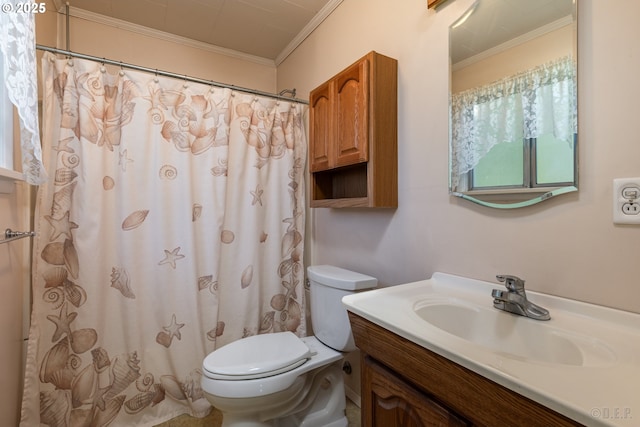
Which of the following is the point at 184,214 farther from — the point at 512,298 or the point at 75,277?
the point at 512,298

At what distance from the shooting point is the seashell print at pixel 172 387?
1534 mm

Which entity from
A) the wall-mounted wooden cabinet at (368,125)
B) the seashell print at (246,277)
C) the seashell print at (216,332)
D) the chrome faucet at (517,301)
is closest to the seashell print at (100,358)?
the seashell print at (216,332)

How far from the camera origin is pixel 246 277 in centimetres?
174

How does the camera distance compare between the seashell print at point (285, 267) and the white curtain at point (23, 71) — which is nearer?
the white curtain at point (23, 71)

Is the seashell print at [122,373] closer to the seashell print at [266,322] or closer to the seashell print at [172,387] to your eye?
the seashell print at [172,387]

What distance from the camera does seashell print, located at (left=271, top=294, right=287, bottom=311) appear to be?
6.03 feet

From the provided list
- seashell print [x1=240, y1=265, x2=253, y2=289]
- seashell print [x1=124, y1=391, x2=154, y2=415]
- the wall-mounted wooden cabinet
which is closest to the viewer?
the wall-mounted wooden cabinet

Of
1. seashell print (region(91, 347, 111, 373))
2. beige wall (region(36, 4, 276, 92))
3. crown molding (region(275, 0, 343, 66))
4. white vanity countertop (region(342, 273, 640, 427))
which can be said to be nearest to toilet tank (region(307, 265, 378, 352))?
white vanity countertop (region(342, 273, 640, 427))

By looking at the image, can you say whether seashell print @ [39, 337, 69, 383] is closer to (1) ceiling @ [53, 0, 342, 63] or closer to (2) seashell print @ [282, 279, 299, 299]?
(2) seashell print @ [282, 279, 299, 299]

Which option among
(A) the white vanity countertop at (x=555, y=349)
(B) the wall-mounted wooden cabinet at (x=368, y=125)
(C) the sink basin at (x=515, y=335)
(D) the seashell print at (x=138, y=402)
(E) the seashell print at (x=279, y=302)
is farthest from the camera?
(E) the seashell print at (x=279, y=302)

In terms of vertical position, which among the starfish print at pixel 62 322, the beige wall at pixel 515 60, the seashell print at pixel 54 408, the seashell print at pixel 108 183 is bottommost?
the seashell print at pixel 54 408

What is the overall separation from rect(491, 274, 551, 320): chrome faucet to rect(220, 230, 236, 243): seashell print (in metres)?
1.38

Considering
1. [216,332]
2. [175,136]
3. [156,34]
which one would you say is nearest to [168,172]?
[175,136]

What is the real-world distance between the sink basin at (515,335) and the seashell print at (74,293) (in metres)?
1.54
